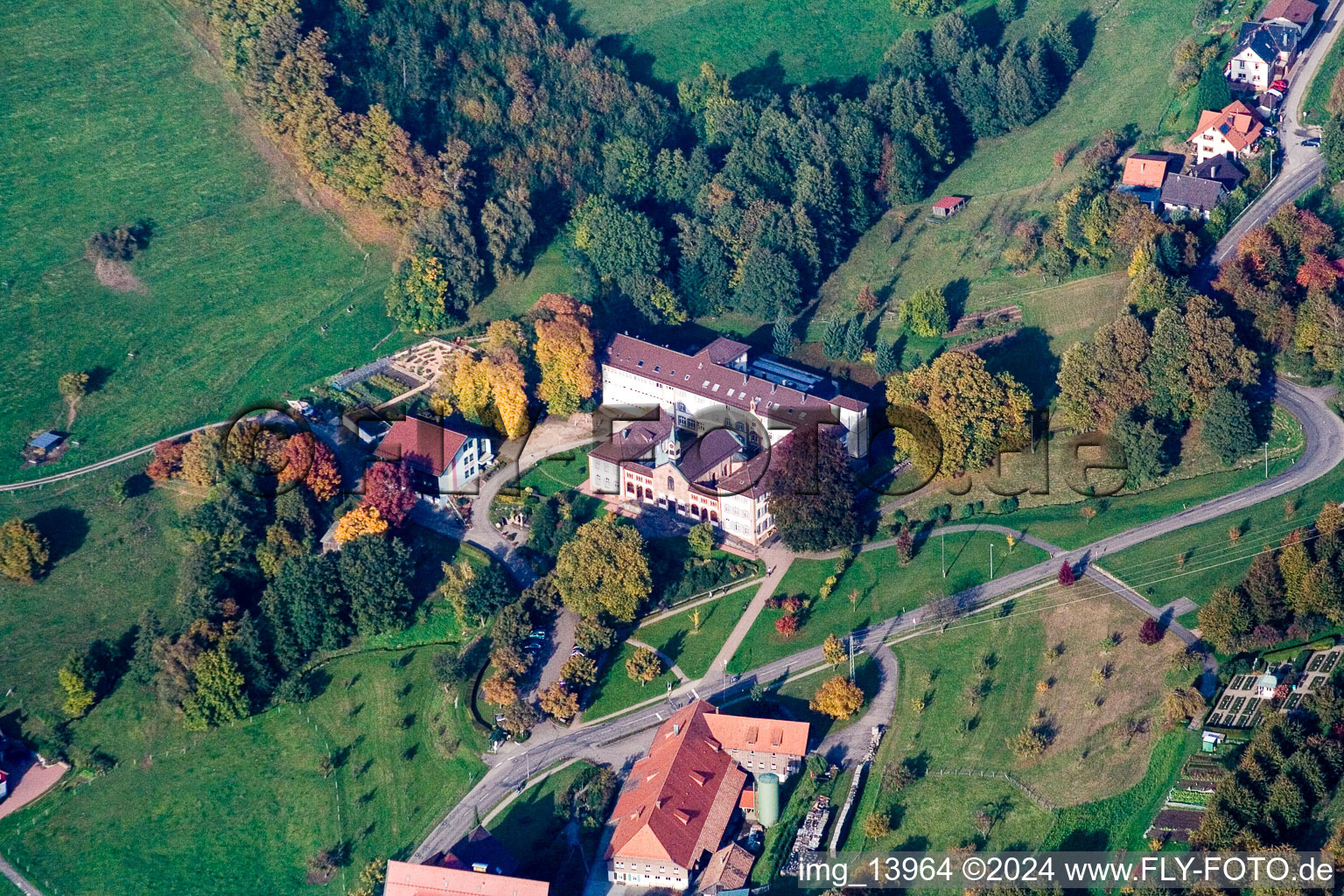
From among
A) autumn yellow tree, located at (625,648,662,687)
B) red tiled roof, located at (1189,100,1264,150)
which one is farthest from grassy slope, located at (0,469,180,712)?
red tiled roof, located at (1189,100,1264,150)

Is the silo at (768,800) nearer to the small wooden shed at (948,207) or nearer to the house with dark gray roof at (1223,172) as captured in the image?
the small wooden shed at (948,207)

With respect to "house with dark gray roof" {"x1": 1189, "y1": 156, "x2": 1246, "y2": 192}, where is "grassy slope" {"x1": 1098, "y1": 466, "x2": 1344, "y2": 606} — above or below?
below

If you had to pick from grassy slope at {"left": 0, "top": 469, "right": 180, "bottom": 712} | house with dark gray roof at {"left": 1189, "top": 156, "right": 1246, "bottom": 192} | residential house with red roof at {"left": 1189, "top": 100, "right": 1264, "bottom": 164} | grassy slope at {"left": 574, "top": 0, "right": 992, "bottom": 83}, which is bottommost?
grassy slope at {"left": 0, "top": 469, "right": 180, "bottom": 712}

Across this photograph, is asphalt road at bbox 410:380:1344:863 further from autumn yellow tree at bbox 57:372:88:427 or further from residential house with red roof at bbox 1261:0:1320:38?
autumn yellow tree at bbox 57:372:88:427

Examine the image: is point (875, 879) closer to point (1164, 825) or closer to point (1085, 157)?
point (1164, 825)

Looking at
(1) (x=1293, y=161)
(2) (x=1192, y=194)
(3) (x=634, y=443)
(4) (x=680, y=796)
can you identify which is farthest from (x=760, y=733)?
(1) (x=1293, y=161)

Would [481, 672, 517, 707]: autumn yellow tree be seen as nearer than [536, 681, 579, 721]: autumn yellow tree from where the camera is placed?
No

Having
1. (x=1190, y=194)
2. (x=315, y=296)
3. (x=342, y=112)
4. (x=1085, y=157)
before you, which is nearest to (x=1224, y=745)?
(x=1190, y=194)

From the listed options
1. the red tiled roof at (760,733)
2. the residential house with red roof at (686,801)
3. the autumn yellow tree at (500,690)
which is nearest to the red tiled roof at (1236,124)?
the red tiled roof at (760,733)
